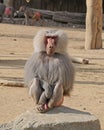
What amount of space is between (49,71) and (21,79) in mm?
4517

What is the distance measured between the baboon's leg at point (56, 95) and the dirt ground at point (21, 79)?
1.37 metres

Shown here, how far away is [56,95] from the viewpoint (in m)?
5.30

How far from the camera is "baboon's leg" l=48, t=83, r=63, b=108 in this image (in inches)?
207

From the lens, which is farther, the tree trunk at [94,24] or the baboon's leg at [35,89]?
the tree trunk at [94,24]

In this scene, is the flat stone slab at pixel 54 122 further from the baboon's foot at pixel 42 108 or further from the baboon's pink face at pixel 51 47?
the baboon's pink face at pixel 51 47

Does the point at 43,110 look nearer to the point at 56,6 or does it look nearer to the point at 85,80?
the point at 85,80

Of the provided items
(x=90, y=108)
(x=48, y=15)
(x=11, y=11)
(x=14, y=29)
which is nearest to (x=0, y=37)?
(x=14, y=29)

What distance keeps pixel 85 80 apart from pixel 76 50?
5265mm

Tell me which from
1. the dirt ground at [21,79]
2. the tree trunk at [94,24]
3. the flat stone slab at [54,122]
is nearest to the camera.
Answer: the flat stone slab at [54,122]

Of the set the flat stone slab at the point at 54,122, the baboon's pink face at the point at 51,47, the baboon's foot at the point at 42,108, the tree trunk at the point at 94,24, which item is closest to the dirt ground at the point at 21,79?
the tree trunk at the point at 94,24

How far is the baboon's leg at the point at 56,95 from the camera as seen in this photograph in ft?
17.3

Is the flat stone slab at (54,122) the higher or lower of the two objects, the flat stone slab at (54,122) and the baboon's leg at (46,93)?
the lower

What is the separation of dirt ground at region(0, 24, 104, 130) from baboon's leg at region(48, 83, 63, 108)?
54.0 inches

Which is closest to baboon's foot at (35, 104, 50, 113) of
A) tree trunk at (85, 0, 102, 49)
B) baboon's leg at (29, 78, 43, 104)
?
Result: baboon's leg at (29, 78, 43, 104)
